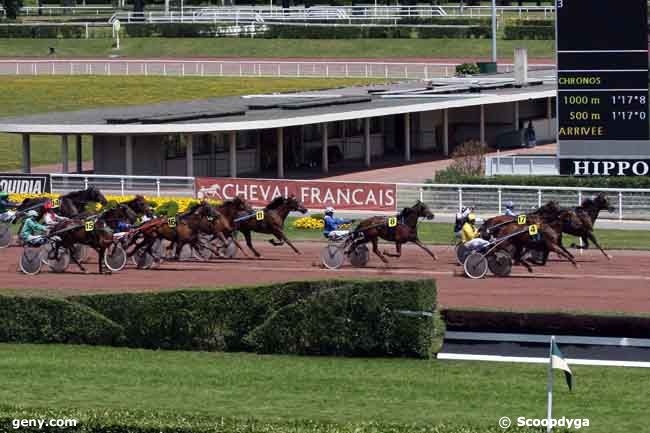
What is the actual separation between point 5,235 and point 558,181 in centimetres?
1261

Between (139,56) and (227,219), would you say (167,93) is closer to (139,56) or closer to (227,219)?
(139,56)

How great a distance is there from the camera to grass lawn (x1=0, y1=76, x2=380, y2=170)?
58.6m

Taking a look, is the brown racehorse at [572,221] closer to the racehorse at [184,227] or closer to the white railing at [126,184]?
the racehorse at [184,227]

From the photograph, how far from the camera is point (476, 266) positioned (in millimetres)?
23859

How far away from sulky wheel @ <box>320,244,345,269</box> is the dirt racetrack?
0.60ft

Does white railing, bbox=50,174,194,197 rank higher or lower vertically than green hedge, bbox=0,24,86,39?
lower

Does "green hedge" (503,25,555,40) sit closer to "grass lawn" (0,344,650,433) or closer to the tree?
the tree

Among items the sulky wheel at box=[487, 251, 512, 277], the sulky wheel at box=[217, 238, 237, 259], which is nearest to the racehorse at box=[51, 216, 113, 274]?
the sulky wheel at box=[217, 238, 237, 259]

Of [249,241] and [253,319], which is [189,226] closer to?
[249,241]

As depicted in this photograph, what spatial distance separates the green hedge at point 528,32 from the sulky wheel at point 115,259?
167ft

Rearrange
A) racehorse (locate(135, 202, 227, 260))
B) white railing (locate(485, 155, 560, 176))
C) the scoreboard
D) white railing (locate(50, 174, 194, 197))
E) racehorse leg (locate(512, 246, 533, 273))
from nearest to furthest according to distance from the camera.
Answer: racehorse leg (locate(512, 246, 533, 273)), racehorse (locate(135, 202, 227, 260)), the scoreboard, white railing (locate(50, 174, 194, 197)), white railing (locate(485, 155, 560, 176))

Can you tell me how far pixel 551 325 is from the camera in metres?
18.3

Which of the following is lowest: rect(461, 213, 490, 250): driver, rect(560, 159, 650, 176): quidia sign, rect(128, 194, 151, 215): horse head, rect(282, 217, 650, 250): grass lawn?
rect(282, 217, 650, 250): grass lawn

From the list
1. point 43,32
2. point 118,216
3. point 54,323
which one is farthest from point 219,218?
point 43,32
